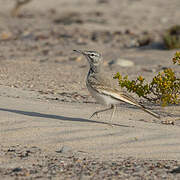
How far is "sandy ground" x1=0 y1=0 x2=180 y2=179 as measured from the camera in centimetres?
476

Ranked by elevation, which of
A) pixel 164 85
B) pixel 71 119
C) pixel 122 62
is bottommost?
pixel 71 119

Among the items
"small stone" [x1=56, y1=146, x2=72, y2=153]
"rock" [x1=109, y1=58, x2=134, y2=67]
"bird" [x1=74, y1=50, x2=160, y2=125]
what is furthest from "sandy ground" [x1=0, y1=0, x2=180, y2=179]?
"bird" [x1=74, y1=50, x2=160, y2=125]

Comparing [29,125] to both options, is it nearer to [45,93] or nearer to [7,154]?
[7,154]

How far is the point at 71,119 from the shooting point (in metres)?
6.39

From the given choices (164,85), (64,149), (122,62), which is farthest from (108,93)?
(122,62)

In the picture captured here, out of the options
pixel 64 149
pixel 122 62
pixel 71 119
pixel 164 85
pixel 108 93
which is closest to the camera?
pixel 64 149

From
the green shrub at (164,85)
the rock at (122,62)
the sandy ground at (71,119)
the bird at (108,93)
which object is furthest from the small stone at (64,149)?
the rock at (122,62)

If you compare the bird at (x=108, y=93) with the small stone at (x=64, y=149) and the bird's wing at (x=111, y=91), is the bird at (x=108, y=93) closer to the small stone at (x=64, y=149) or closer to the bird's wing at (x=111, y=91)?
the bird's wing at (x=111, y=91)

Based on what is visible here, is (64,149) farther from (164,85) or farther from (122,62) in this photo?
(122,62)

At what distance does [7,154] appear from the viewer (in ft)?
16.6

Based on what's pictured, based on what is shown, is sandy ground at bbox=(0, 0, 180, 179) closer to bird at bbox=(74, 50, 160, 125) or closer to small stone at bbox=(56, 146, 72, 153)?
small stone at bbox=(56, 146, 72, 153)

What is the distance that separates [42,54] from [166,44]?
3809 mm

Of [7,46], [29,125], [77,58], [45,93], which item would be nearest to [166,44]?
[77,58]

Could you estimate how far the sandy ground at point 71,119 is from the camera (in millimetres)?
4758
